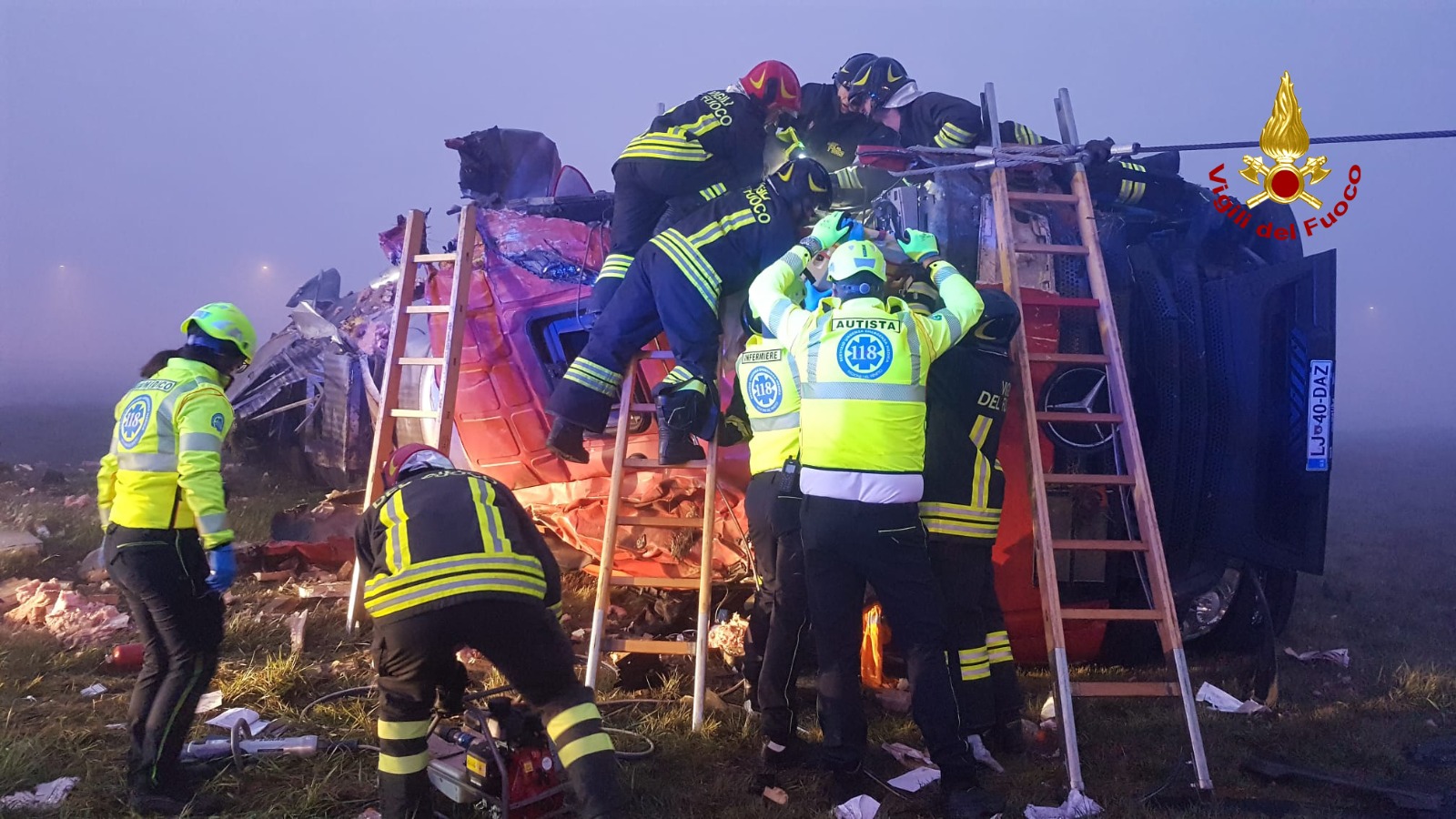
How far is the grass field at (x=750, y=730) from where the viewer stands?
12.0ft

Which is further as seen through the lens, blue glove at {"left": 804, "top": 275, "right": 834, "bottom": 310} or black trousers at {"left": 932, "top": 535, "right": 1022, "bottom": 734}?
blue glove at {"left": 804, "top": 275, "right": 834, "bottom": 310}

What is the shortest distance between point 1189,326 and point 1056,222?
3.12 feet

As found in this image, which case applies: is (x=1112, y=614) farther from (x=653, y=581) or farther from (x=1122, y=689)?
(x=653, y=581)

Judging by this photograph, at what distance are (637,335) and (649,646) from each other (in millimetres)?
1659

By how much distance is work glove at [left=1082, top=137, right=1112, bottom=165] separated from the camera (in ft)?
16.4

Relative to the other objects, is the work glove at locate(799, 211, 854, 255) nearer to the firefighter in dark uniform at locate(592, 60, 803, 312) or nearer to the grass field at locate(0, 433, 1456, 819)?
the firefighter in dark uniform at locate(592, 60, 803, 312)

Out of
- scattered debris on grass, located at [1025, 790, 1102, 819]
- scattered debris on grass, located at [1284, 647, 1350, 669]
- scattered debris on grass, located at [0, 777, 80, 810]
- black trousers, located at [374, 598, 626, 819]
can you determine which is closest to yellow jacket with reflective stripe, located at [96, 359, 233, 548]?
black trousers, located at [374, 598, 626, 819]

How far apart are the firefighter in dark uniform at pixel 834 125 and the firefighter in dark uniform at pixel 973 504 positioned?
9.48 ft

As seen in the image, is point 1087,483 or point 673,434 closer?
point 1087,483

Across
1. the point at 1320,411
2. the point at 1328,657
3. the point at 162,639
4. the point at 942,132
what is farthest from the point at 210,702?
the point at 1328,657

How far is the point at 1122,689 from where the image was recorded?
4102 mm

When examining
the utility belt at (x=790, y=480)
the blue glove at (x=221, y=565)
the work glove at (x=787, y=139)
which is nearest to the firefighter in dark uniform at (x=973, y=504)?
the utility belt at (x=790, y=480)

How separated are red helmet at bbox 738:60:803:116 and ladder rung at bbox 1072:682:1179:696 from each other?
→ 359 cm

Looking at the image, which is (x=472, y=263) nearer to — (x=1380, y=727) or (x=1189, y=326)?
(x=1189, y=326)
